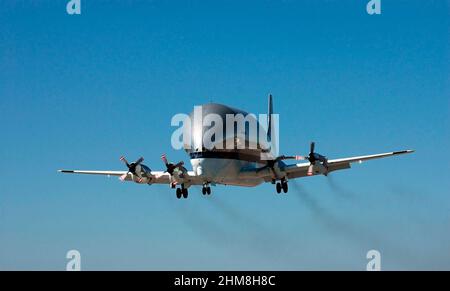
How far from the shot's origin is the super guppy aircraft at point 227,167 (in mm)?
81875

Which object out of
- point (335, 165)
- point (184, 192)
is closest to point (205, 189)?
point (184, 192)

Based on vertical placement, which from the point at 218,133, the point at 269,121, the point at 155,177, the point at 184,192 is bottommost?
the point at 184,192

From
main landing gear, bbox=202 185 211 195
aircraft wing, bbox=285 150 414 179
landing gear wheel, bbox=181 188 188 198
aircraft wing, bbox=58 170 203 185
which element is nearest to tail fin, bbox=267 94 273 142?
aircraft wing, bbox=285 150 414 179

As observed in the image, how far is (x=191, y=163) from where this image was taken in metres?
82.9

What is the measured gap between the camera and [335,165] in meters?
83.7

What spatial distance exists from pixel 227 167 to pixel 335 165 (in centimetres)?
1098

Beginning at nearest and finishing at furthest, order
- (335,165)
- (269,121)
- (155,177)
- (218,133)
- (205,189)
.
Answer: (218,133), (335,165), (205,189), (155,177), (269,121)

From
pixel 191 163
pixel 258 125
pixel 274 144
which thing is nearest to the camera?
pixel 191 163

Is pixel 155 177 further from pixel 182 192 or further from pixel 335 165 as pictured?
→ pixel 335 165

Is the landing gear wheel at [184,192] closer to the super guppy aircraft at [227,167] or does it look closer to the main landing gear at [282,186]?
the super guppy aircraft at [227,167]
